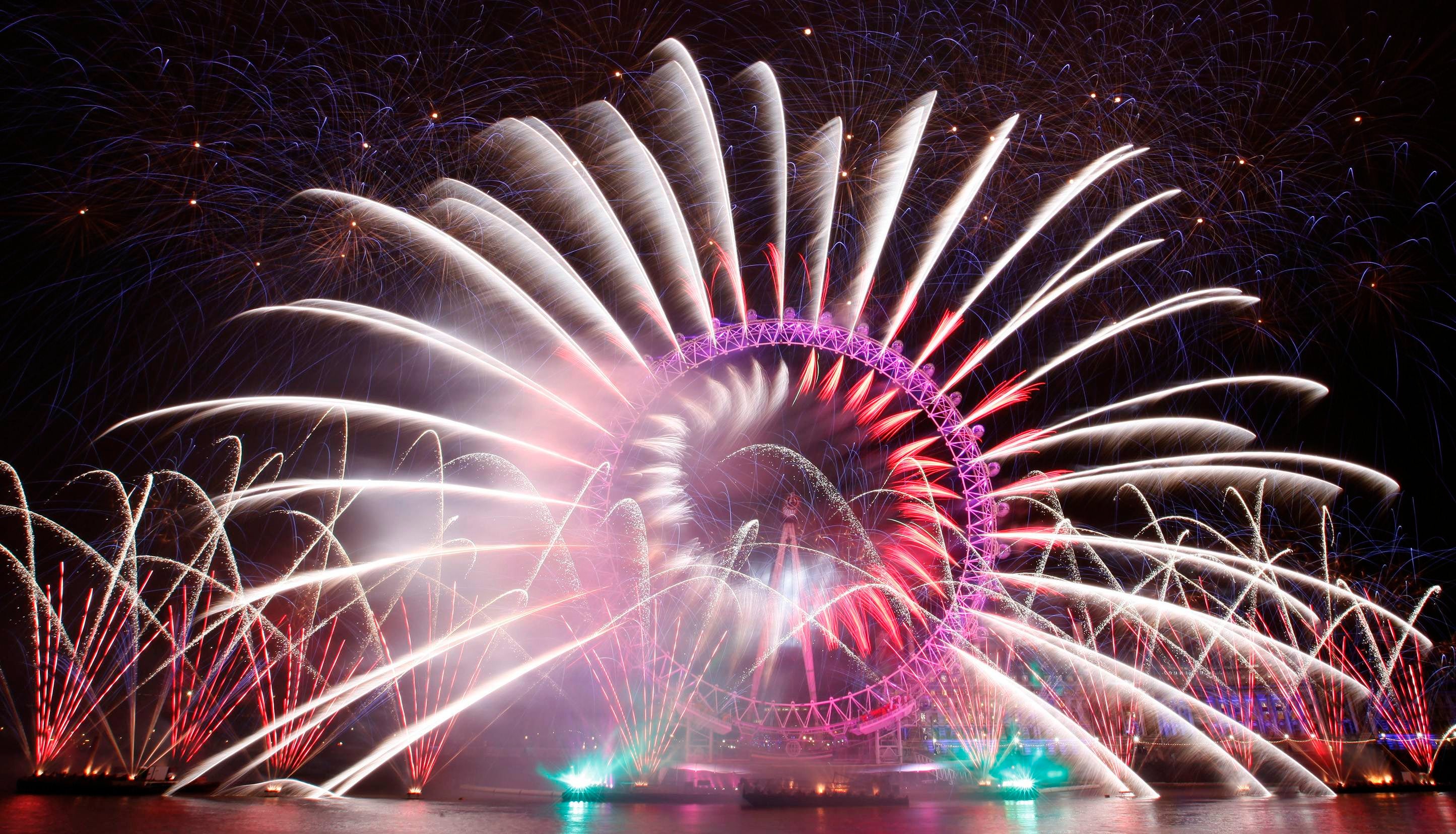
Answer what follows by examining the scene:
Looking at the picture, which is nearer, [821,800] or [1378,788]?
[821,800]

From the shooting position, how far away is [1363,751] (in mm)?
46125

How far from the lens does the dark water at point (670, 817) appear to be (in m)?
24.9

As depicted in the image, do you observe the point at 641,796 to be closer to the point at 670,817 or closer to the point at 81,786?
the point at 670,817

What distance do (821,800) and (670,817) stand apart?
Result: 8477 millimetres

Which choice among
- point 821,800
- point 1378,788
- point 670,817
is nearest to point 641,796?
point 821,800

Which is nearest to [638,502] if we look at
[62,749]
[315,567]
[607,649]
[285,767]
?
[607,649]

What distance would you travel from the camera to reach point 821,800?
36.8 m

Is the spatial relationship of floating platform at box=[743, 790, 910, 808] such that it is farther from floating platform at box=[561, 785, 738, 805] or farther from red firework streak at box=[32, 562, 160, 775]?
red firework streak at box=[32, 562, 160, 775]

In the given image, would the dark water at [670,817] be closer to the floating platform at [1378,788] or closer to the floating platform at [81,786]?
the floating platform at [81,786]

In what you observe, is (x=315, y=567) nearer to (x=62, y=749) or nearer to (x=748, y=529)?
(x=62, y=749)

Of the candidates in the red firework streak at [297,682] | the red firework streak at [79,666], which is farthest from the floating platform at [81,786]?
the red firework streak at [297,682]

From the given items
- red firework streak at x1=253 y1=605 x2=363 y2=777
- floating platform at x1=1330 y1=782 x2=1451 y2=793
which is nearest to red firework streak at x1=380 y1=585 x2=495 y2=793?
red firework streak at x1=253 y1=605 x2=363 y2=777

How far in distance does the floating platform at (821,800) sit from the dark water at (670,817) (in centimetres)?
86

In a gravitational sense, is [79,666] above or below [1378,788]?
above
